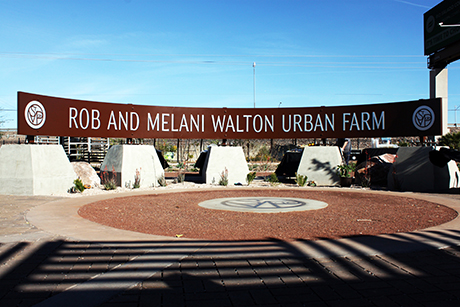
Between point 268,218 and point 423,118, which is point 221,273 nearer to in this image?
point 268,218

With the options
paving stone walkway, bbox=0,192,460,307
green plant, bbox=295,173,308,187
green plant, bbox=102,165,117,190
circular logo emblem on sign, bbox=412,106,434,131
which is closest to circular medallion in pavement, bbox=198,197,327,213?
paving stone walkway, bbox=0,192,460,307

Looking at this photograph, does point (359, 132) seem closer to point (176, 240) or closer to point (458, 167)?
point (458, 167)

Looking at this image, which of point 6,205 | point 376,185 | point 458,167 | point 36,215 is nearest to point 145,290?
point 36,215

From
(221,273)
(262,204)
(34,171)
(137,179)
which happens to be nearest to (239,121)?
(137,179)

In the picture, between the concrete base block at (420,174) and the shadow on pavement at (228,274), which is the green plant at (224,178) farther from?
the shadow on pavement at (228,274)

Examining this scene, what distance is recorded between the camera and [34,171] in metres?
11.8

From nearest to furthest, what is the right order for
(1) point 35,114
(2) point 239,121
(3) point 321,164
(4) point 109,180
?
(1) point 35,114, (4) point 109,180, (3) point 321,164, (2) point 239,121

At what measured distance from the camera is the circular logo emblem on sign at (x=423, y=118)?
1459 centimetres

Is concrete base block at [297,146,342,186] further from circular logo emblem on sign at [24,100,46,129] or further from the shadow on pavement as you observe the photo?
circular logo emblem on sign at [24,100,46,129]

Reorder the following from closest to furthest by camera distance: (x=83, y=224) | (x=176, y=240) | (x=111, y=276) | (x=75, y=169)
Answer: (x=111, y=276) → (x=176, y=240) → (x=83, y=224) → (x=75, y=169)

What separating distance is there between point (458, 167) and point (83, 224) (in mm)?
14326

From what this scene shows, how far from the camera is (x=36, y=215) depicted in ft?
25.9

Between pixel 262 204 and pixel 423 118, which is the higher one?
pixel 423 118

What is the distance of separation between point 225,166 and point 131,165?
3.91 metres
